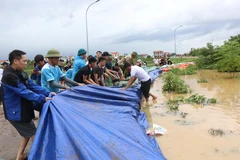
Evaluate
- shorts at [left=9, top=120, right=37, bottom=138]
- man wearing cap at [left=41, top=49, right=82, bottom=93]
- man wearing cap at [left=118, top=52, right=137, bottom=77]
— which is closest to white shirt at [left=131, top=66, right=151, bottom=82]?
man wearing cap at [left=118, top=52, right=137, bottom=77]

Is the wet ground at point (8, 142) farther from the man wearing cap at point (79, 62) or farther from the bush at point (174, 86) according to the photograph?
the bush at point (174, 86)

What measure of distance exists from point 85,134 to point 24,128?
105 centimetres

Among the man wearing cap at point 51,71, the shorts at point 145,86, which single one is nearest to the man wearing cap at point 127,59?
the shorts at point 145,86

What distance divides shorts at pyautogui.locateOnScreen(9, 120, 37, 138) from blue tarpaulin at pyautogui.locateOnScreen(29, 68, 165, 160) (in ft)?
1.49

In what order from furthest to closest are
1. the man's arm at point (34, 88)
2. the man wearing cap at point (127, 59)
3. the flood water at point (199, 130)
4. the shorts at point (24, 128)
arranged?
the man wearing cap at point (127, 59) < the flood water at point (199, 130) < the man's arm at point (34, 88) < the shorts at point (24, 128)

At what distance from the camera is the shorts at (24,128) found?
293 cm

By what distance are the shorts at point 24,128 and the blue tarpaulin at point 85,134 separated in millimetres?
453

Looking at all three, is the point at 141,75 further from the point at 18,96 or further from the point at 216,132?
the point at 18,96

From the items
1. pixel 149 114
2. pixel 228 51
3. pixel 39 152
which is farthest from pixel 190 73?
pixel 39 152

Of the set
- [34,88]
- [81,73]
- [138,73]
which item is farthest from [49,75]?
[138,73]

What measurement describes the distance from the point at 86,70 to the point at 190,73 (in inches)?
505

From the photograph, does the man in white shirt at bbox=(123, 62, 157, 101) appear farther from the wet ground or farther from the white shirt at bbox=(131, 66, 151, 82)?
the wet ground

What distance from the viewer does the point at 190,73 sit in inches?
642

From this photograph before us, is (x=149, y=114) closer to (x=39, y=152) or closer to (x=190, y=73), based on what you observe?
(x=39, y=152)
